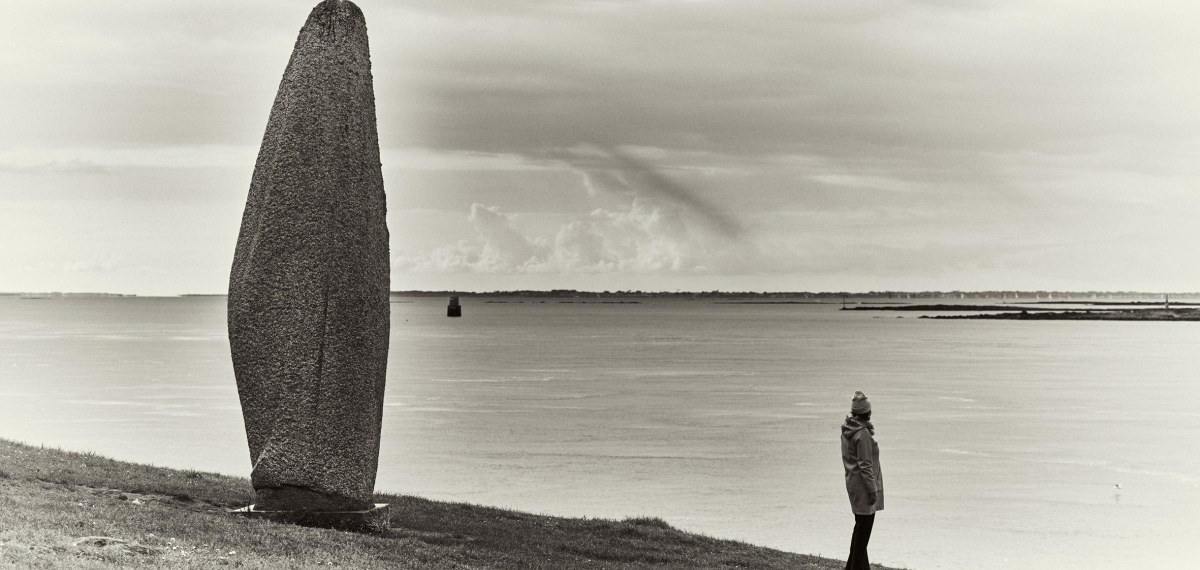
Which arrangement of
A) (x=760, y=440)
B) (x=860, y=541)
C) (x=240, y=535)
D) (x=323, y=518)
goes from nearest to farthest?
(x=240, y=535) < (x=860, y=541) < (x=323, y=518) < (x=760, y=440)

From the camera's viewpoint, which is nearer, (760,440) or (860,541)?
(860,541)

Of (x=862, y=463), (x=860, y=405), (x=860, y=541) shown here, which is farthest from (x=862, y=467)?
(x=860, y=541)

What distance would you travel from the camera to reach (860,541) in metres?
13.0

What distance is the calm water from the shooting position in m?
21.4

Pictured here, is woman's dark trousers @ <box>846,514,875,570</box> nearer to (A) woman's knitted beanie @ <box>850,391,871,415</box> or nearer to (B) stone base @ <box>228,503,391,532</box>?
(A) woman's knitted beanie @ <box>850,391,871,415</box>

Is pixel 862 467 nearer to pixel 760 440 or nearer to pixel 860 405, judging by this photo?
pixel 860 405

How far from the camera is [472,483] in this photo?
24844 mm

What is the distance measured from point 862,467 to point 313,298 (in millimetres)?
6131

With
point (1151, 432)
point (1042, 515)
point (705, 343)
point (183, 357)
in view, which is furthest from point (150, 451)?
point (705, 343)

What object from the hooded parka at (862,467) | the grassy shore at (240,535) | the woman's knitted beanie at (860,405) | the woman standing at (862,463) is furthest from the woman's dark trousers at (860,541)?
the grassy shore at (240,535)

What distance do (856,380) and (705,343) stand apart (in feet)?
138

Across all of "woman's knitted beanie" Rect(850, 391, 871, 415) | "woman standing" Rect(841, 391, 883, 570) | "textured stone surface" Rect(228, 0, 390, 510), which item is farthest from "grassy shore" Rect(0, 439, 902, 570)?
"woman's knitted beanie" Rect(850, 391, 871, 415)

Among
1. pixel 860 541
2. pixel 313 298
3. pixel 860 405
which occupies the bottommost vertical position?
pixel 860 541

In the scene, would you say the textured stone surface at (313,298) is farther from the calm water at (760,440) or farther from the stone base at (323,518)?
the calm water at (760,440)
